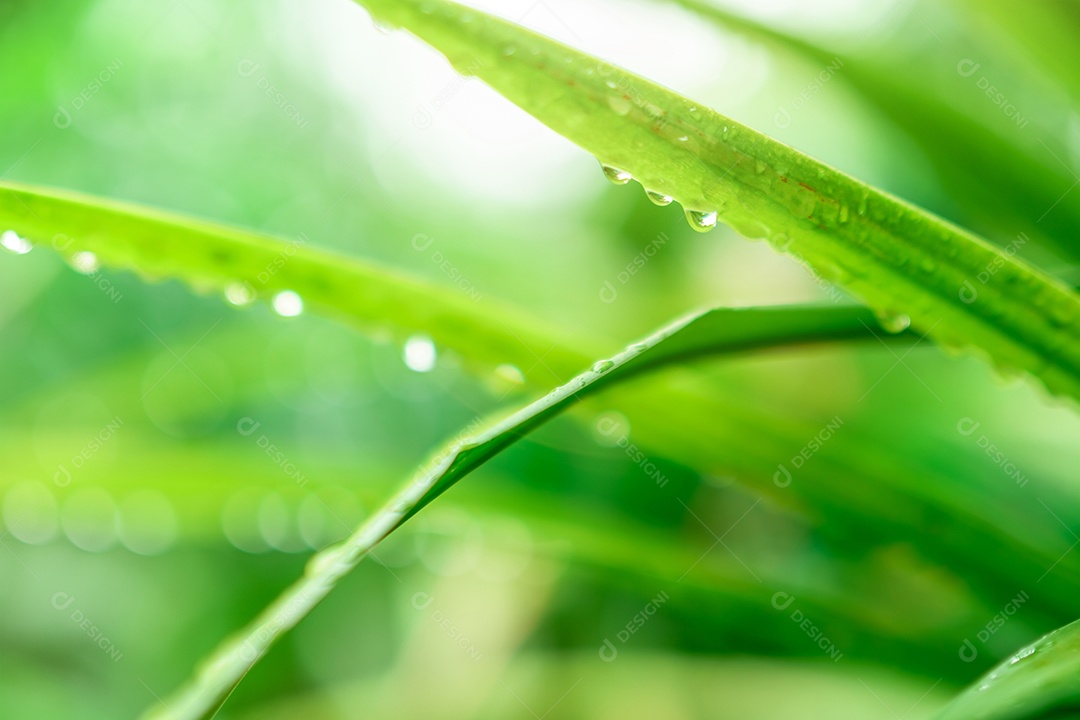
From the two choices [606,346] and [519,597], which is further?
[519,597]

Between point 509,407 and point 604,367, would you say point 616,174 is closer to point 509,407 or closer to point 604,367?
point 604,367

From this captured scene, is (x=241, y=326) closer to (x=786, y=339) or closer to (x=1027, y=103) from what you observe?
(x=786, y=339)

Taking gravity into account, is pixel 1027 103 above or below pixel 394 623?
above

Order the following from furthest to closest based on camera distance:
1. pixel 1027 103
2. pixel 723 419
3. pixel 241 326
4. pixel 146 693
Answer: pixel 241 326
pixel 146 693
pixel 1027 103
pixel 723 419

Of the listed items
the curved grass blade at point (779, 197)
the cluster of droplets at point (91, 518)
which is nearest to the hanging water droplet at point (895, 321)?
the curved grass blade at point (779, 197)

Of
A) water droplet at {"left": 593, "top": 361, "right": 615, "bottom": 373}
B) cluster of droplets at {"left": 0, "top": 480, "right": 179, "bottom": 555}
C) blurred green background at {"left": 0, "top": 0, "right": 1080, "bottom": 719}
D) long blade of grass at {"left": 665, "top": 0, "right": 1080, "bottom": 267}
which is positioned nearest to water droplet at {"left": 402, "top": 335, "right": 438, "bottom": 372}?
blurred green background at {"left": 0, "top": 0, "right": 1080, "bottom": 719}

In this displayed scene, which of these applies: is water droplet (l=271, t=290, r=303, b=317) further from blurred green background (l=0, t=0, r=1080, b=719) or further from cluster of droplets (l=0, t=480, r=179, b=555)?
cluster of droplets (l=0, t=480, r=179, b=555)

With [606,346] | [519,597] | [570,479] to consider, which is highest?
[606,346]

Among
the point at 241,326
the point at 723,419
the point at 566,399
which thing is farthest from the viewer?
the point at 241,326

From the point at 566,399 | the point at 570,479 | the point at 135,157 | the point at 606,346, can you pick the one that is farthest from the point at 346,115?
the point at 566,399
